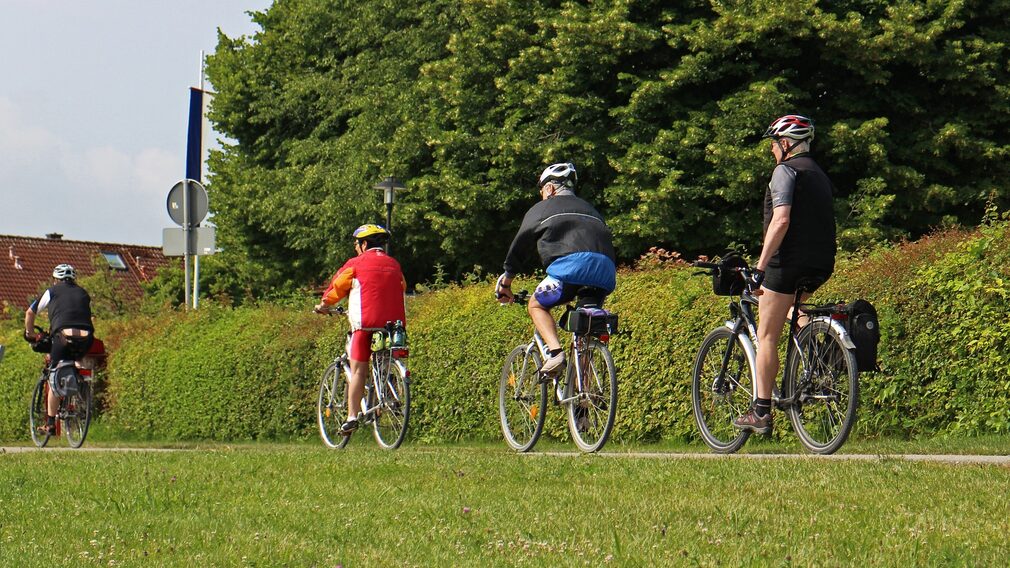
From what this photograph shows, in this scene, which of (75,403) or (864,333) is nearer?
(864,333)

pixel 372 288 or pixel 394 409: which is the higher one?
pixel 372 288

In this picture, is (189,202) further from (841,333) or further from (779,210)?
(841,333)

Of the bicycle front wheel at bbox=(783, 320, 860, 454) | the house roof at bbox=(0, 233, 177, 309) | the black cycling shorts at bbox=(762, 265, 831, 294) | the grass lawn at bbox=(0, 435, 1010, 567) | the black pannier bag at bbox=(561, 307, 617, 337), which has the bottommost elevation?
the grass lawn at bbox=(0, 435, 1010, 567)

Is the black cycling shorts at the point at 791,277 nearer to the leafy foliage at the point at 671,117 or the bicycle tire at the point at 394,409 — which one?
the bicycle tire at the point at 394,409

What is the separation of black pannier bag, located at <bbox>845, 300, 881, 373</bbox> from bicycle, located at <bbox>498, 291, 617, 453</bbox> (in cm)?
168

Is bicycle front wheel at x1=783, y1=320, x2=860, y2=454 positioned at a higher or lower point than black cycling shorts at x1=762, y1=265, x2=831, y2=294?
lower

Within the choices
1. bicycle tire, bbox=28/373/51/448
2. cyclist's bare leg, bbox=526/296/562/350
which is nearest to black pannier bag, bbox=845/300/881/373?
cyclist's bare leg, bbox=526/296/562/350

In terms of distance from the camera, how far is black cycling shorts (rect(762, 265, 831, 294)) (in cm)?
798

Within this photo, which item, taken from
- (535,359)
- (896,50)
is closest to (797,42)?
(896,50)

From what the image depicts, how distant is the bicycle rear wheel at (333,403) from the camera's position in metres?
12.3

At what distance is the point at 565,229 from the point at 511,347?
183 inches

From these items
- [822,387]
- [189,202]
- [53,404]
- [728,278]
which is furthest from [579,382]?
[189,202]

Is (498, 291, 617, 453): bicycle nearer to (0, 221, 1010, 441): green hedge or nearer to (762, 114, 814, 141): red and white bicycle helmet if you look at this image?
(0, 221, 1010, 441): green hedge

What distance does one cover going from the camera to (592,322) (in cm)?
912
